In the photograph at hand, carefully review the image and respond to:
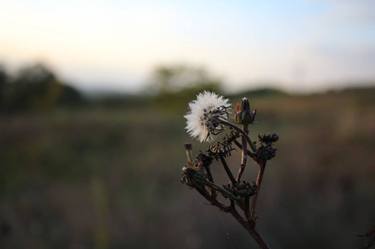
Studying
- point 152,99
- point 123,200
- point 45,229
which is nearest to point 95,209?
point 45,229

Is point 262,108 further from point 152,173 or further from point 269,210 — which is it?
point 269,210

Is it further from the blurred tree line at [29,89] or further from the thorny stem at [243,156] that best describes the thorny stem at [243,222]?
the blurred tree line at [29,89]

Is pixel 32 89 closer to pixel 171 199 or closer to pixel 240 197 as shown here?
pixel 171 199

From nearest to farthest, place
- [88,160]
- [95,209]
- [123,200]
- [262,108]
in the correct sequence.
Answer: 1. [95,209]
2. [123,200]
3. [88,160]
4. [262,108]

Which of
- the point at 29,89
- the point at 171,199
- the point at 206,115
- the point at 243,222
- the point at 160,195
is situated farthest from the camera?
the point at 29,89

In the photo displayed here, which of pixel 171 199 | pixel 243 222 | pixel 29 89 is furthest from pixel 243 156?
pixel 29 89
